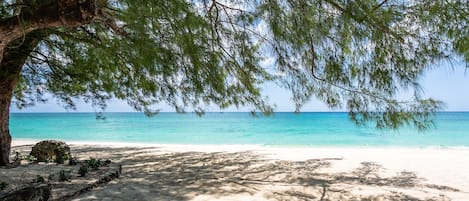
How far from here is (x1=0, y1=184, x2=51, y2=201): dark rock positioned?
8.04 feet

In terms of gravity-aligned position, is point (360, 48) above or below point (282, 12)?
below

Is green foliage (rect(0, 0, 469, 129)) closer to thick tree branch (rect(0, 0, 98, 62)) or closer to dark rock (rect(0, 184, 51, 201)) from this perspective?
thick tree branch (rect(0, 0, 98, 62))

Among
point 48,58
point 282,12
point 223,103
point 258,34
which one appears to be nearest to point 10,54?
point 48,58

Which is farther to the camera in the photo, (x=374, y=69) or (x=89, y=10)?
(x=374, y=69)

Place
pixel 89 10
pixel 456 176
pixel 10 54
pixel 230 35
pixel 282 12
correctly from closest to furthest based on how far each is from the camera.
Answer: pixel 89 10 < pixel 282 12 < pixel 230 35 < pixel 10 54 < pixel 456 176

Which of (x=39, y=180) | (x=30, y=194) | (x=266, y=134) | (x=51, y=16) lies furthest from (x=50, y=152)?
(x=266, y=134)

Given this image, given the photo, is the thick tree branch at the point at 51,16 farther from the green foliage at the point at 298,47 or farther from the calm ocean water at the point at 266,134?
the calm ocean water at the point at 266,134

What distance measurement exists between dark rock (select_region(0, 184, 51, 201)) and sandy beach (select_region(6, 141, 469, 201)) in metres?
0.31

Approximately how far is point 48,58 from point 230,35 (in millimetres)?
2614

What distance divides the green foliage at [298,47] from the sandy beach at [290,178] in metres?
0.87

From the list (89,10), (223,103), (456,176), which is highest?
(89,10)

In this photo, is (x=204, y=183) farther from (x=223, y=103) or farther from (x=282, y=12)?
(x=282, y=12)

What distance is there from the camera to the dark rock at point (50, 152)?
4.84m

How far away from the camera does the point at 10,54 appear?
413 cm
